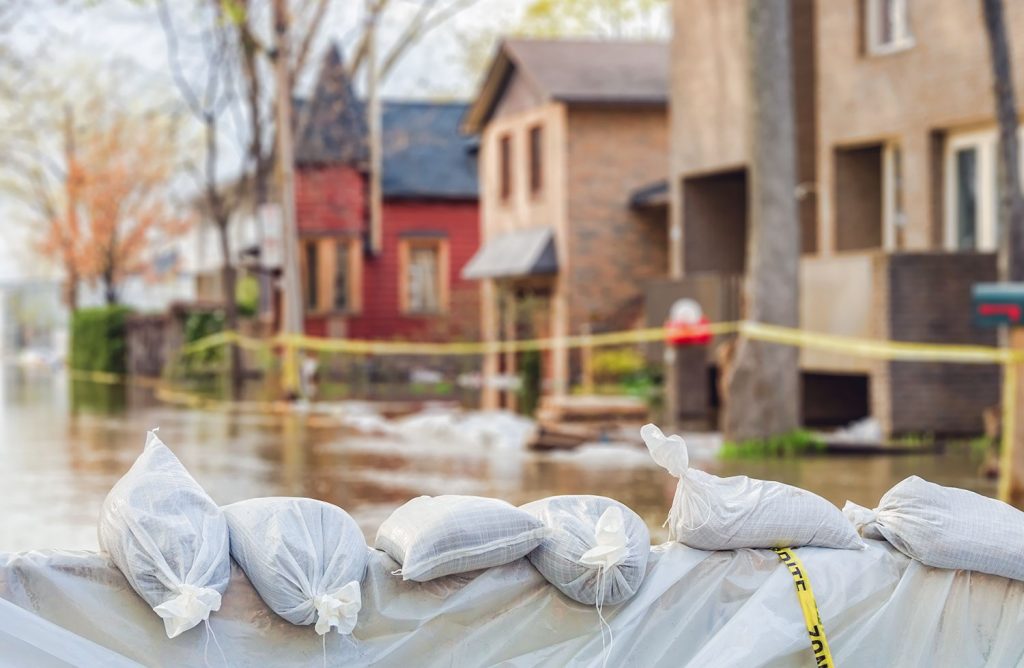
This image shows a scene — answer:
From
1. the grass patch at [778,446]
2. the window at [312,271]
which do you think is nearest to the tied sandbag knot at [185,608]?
the grass patch at [778,446]

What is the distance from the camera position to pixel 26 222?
67.1 m

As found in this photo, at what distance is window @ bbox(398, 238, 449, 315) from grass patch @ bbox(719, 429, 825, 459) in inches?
1065

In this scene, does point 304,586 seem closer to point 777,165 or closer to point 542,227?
point 777,165

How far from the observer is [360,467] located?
51.9 feet

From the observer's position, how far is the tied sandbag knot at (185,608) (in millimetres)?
4285

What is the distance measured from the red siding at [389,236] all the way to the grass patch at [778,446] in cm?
2369

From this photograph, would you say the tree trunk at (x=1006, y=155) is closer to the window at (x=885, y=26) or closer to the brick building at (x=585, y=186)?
the window at (x=885, y=26)

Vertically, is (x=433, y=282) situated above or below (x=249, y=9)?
below

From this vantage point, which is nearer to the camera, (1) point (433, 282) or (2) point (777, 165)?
(2) point (777, 165)

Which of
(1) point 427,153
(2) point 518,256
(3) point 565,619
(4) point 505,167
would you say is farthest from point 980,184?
(1) point 427,153

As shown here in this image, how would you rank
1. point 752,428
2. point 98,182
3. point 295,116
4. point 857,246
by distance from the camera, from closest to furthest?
point 752,428
point 857,246
point 295,116
point 98,182

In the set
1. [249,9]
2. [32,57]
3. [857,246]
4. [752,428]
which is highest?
[249,9]

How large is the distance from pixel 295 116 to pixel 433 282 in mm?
6093

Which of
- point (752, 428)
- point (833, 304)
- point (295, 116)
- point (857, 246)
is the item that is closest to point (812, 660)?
point (752, 428)
